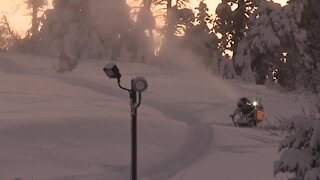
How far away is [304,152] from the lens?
6.38 m

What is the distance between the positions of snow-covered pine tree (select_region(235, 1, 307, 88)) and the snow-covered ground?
10472mm

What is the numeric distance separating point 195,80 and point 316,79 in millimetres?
28136

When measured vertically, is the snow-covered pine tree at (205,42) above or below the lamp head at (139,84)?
above

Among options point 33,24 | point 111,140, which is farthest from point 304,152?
point 33,24

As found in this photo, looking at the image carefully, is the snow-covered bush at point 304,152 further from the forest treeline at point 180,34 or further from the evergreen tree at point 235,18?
the evergreen tree at point 235,18

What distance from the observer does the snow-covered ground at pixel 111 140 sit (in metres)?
11.7

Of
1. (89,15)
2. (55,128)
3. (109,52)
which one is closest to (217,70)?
(109,52)

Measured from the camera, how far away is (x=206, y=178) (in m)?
11.4

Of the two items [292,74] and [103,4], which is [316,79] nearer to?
[292,74]

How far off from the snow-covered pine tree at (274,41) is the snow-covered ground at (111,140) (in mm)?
10472

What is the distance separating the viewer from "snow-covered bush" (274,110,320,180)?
6184 millimetres

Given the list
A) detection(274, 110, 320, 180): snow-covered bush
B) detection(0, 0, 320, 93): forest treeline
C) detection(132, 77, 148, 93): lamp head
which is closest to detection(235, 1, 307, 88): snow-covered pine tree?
detection(0, 0, 320, 93): forest treeline

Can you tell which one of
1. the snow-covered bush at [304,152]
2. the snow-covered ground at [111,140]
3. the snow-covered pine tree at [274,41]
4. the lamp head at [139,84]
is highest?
the snow-covered pine tree at [274,41]

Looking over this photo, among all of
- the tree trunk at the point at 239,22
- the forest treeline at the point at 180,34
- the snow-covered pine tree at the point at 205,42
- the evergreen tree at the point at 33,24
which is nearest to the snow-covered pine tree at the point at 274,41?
the forest treeline at the point at 180,34
